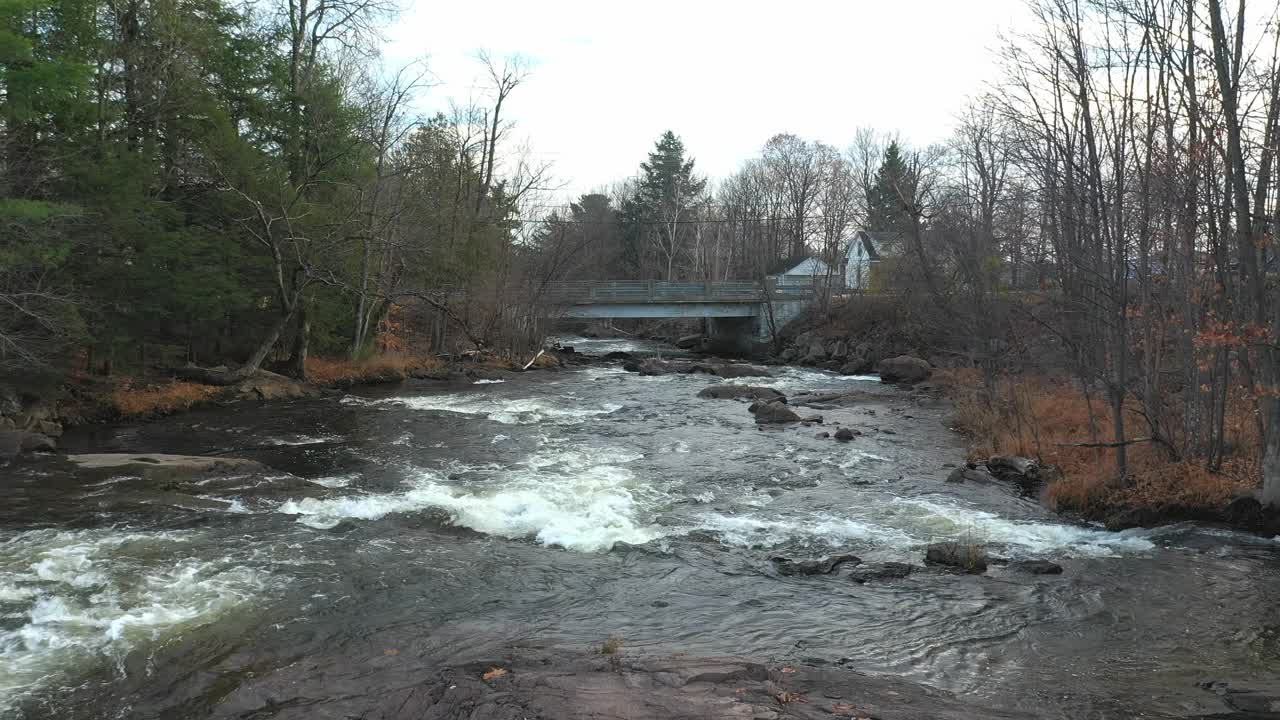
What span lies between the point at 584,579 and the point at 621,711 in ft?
12.9

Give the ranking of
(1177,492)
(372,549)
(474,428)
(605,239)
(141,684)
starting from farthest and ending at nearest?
1. (605,239)
2. (474,428)
3. (1177,492)
4. (372,549)
5. (141,684)

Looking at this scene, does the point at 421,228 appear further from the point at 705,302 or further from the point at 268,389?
the point at 705,302

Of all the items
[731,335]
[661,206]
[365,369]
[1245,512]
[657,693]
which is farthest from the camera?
[661,206]

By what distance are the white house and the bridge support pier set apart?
11.8 feet

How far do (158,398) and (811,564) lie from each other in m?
17.8

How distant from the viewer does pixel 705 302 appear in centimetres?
4709

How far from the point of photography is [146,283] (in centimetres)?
2027

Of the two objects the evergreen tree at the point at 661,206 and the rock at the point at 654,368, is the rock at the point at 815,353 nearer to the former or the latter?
the rock at the point at 654,368

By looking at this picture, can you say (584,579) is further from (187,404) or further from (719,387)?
(719,387)

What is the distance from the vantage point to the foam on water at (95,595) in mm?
6633

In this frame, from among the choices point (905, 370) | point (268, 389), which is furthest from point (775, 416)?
point (268, 389)

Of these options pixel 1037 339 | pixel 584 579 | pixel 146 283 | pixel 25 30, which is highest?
pixel 25 30

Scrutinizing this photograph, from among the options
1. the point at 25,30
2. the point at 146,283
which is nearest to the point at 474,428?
the point at 146,283

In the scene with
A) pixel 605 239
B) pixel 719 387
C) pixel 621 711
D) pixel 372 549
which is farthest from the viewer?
pixel 605 239
